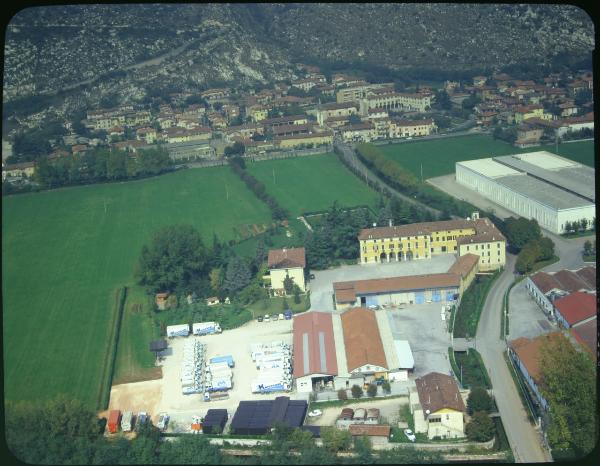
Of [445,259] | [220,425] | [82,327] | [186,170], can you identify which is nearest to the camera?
[220,425]

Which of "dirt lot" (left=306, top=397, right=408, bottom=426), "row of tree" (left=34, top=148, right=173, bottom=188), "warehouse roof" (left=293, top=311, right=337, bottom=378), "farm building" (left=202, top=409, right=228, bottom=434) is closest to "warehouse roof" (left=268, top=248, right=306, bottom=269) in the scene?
"warehouse roof" (left=293, top=311, right=337, bottom=378)

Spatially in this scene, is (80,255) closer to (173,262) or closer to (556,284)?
(173,262)

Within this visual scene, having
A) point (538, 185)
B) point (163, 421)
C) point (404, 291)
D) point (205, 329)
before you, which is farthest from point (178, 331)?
point (538, 185)

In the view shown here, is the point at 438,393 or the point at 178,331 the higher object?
the point at 438,393

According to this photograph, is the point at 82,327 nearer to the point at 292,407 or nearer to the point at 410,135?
the point at 292,407

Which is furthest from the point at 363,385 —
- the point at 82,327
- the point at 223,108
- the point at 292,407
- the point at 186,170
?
the point at 223,108
